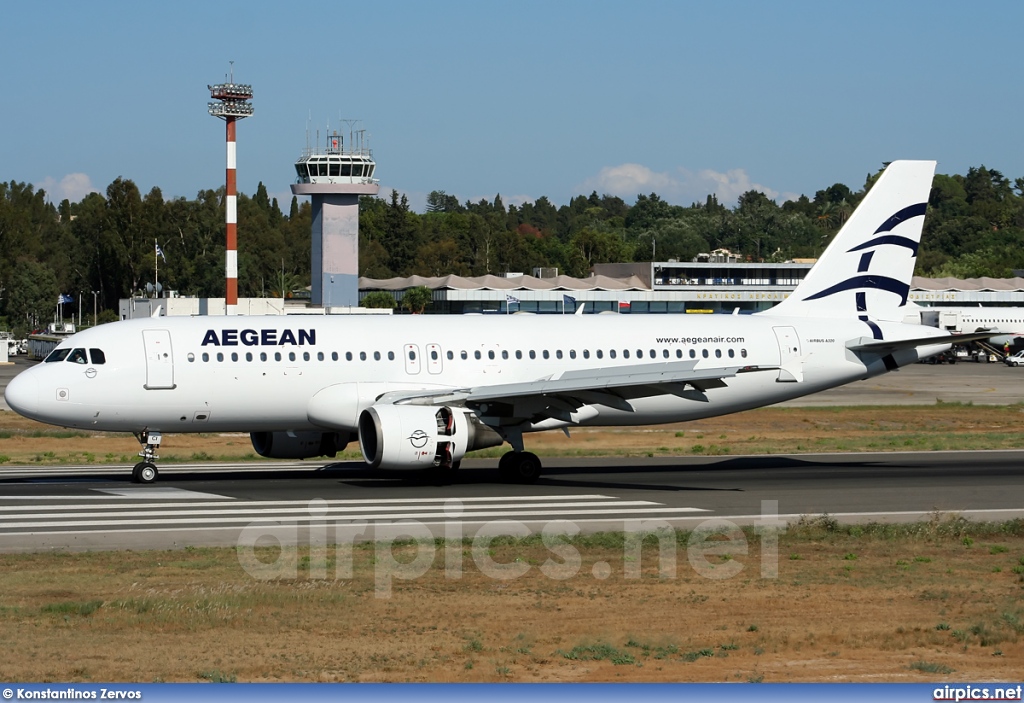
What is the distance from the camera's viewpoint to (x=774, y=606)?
17.7 metres

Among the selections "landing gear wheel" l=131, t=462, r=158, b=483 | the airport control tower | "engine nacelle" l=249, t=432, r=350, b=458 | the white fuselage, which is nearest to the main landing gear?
"landing gear wheel" l=131, t=462, r=158, b=483

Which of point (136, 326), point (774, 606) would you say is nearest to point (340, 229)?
point (136, 326)

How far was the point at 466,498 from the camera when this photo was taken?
29.7 m

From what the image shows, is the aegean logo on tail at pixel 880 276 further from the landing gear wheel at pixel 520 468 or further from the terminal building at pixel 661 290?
the terminal building at pixel 661 290

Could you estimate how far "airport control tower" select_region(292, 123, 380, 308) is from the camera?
12556 cm

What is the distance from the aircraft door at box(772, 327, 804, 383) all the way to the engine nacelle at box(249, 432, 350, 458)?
40.7 ft

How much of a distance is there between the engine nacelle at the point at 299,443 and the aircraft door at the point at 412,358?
2538 millimetres

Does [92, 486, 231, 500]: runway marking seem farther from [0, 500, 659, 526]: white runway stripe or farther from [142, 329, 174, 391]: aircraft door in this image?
[142, 329, 174, 391]: aircraft door

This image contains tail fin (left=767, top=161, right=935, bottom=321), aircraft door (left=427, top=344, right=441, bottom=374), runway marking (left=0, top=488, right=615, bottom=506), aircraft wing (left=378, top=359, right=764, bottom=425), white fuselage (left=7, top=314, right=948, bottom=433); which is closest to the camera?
runway marking (left=0, top=488, right=615, bottom=506)

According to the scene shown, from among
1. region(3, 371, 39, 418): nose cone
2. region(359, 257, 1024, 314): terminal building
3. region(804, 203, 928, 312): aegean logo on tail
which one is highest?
region(359, 257, 1024, 314): terminal building

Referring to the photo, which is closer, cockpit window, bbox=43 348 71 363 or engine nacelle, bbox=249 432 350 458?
cockpit window, bbox=43 348 71 363

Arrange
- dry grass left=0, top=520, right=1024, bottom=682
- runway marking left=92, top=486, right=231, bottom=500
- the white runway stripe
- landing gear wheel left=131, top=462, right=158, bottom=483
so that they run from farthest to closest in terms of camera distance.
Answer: landing gear wheel left=131, top=462, right=158, bottom=483 < runway marking left=92, top=486, right=231, bottom=500 < the white runway stripe < dry grass left=0, top=520, right=1024, bottom=682

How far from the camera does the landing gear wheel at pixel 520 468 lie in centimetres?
3303

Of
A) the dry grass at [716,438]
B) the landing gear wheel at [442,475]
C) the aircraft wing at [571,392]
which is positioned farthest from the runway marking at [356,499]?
the dry grass at [716,438]
